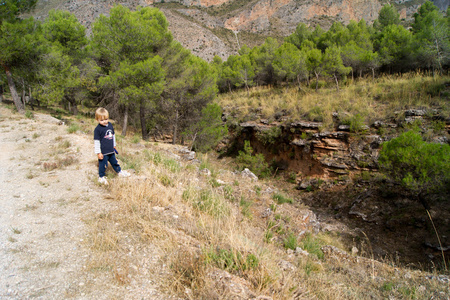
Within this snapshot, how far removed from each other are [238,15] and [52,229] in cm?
9768

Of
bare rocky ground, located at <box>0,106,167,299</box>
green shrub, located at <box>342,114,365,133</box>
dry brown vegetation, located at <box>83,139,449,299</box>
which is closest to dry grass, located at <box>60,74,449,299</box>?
dry brown vegetation, located at <box>83,139,449,299</box>

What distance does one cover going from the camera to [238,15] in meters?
84.5

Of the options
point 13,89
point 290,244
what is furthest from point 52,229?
point 13,89

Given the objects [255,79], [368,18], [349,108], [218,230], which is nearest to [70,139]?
[218,230]

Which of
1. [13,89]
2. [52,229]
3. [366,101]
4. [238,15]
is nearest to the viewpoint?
[52,229]

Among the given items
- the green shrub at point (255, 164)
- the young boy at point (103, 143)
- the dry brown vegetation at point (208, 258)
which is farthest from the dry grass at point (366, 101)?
the young boy at point (103, 143)

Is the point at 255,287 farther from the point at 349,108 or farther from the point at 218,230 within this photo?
the point at 349,108

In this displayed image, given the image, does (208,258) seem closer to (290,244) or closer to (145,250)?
(145,250)

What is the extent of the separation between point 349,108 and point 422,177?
6.68 metres

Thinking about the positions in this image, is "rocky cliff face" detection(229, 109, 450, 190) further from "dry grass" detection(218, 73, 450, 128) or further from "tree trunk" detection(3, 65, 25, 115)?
"tree trunk" detection(3, 65, 25, 115)

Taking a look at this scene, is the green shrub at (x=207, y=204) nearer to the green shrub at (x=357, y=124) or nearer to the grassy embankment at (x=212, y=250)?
the grassy embankment at (x=212, y=250)

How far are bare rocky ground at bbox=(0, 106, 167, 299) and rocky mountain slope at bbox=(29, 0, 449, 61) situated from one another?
6060cm

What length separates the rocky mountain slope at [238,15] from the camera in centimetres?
6266

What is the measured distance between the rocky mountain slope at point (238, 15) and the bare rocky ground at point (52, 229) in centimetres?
6060
